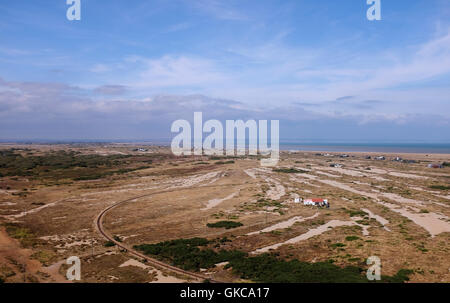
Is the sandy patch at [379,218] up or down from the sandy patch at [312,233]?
down

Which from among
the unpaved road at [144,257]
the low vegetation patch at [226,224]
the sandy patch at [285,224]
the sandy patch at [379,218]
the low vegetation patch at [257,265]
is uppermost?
the low vegetation patch at [257,265]

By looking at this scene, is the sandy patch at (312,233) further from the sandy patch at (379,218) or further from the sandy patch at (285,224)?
the sandy patch at (379,218)

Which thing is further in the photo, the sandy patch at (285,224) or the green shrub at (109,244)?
the sandy patch at (285,224)

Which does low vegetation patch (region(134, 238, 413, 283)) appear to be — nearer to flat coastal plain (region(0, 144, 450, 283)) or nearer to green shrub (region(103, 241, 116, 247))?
flat coastal plain (region(0, 144, 450, 283))

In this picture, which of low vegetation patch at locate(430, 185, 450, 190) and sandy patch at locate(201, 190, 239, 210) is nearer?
sandy patch at locate(201, 190, 239, 210)

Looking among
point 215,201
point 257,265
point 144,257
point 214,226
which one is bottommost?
point 215,201

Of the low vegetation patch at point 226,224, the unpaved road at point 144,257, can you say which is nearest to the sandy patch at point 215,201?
Result: the low vegetation patch at point 226,224

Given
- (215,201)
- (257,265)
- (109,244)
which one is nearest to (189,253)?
(257,265)

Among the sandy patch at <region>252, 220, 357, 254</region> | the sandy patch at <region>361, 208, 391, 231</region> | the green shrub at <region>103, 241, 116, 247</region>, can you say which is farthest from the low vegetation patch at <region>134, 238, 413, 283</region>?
the sandy patch at <region>361, 208, 391, 231</region>

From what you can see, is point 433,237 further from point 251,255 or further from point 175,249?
point 175,249

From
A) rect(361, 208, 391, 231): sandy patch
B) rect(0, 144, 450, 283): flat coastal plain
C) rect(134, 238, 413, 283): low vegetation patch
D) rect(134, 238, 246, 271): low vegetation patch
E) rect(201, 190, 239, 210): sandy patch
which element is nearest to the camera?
rect(134, 238, 413, 283): low vegetation patch

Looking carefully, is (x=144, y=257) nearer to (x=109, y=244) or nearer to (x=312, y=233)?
(x=109, y=244)
